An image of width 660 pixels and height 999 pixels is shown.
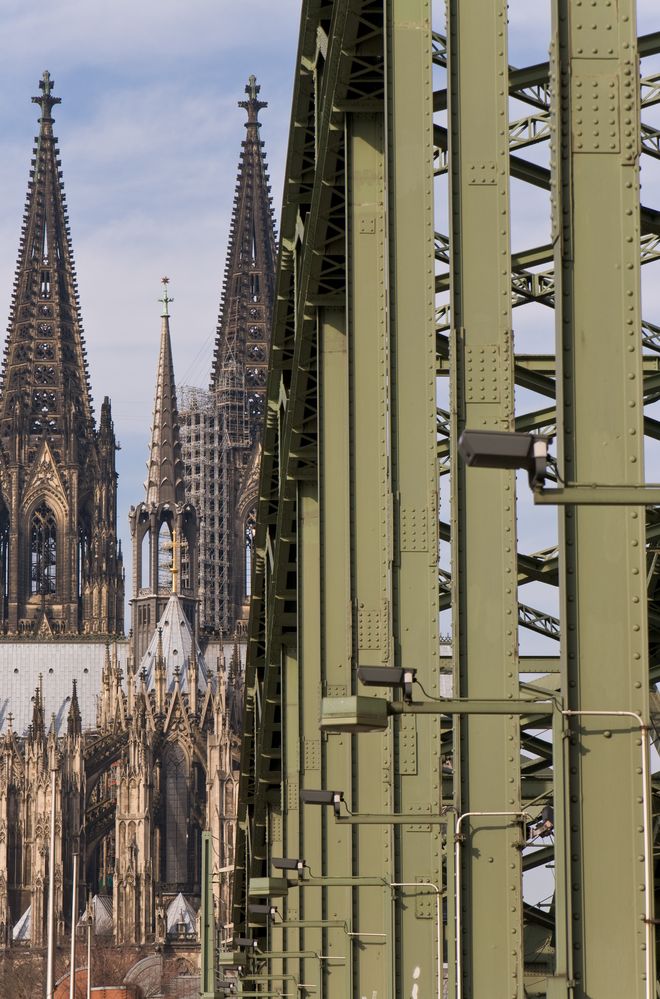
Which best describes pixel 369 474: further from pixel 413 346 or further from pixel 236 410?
pixel 236 410

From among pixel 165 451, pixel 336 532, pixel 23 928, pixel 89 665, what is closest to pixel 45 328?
pixel 165 451

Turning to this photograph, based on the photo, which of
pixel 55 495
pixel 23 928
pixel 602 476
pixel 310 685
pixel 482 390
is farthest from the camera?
pixel 55 495

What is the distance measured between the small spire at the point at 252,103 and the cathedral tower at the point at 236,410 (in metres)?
0.07

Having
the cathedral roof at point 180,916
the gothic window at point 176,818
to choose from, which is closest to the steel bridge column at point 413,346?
the cathedral roof at point 180,916

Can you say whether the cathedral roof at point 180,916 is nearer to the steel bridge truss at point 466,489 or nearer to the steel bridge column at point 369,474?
the steel bridge truss at point 466,489

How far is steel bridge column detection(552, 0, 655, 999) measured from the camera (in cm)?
1173

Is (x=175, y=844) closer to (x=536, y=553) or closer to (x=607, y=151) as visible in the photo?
(x=536, y=553)

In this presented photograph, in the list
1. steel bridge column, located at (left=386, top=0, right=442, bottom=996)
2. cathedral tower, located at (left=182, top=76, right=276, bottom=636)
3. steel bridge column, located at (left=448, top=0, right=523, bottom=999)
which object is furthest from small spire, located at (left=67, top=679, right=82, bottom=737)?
steel bridge column, located at (left=448, top=0, right=523, bottom=999)

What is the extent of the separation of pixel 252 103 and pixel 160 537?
35.4m

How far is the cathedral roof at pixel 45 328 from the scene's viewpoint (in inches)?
6344

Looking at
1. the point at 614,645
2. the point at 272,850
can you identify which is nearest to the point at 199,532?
the point at 272,850

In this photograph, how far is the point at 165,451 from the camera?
15138cm

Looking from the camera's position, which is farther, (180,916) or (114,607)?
(114,607)

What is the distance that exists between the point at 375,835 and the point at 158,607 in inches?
4991
